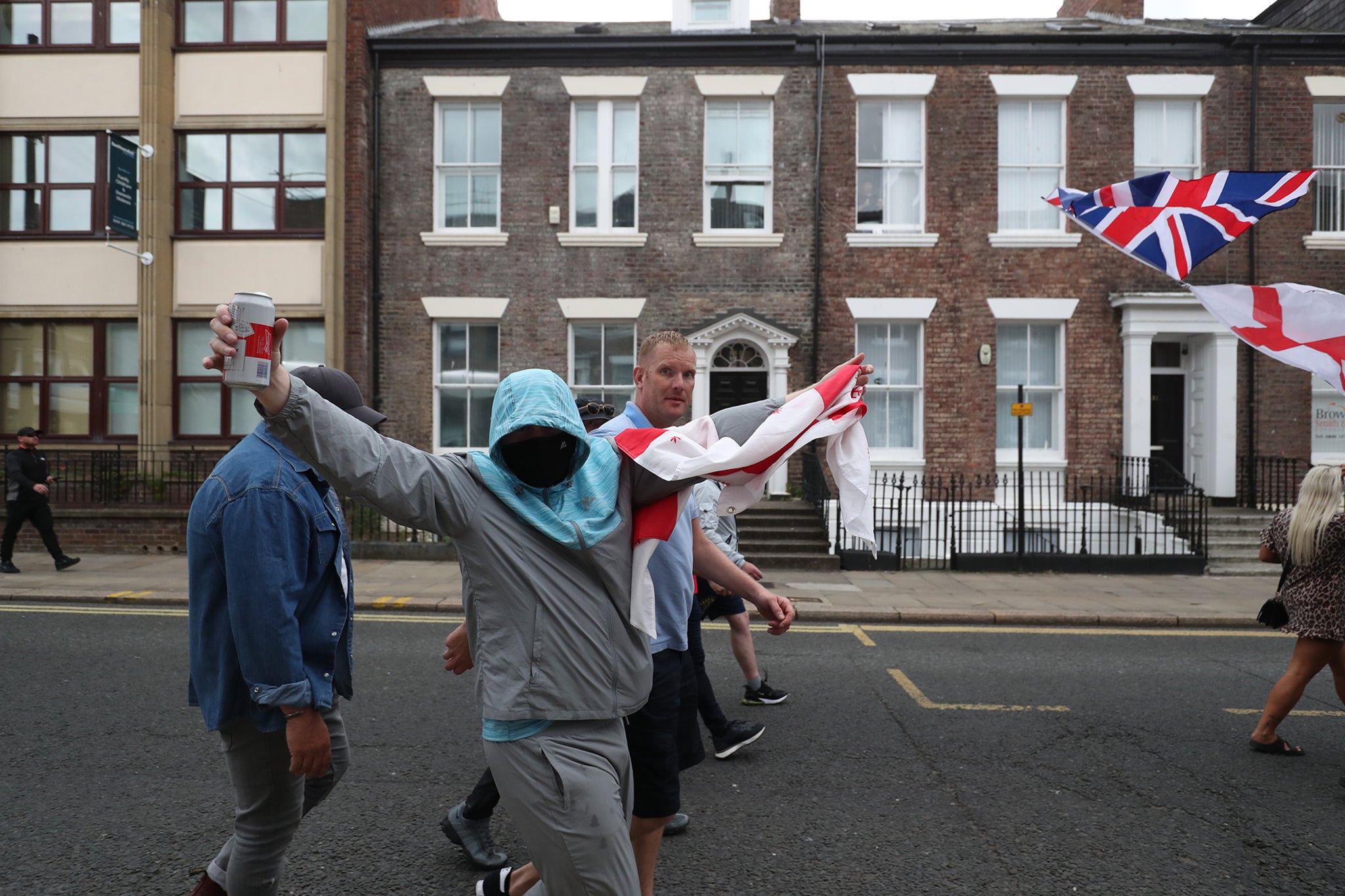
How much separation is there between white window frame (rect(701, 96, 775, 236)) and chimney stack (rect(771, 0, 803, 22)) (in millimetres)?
2534

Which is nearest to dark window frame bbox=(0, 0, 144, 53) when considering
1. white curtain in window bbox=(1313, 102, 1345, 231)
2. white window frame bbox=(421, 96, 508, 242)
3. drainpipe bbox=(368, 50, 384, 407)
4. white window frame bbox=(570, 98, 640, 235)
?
drainpipe bbox=(368, 50, 384, 407)

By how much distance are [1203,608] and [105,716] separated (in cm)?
1060

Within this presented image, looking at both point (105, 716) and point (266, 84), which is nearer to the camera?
point (105, 716)

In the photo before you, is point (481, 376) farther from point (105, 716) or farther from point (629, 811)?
point (629, 811)

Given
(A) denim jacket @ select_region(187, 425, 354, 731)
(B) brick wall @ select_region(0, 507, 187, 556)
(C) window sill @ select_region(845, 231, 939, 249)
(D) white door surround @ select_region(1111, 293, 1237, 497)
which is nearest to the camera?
(A) denim jacket @ select_region(187, 425, 354, 731)

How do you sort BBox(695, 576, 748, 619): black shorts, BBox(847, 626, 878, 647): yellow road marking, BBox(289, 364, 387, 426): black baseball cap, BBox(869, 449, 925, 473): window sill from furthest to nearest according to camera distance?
BBox(869, 449, 925, 473): window sill < BBox(847, 626, 878, 647): yellow road marking < BBox(695, 576, 748, 619): black shorts < BBox(289, 364, 387, 426): black baseball cap

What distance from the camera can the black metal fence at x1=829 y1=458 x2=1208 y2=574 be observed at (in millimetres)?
13148

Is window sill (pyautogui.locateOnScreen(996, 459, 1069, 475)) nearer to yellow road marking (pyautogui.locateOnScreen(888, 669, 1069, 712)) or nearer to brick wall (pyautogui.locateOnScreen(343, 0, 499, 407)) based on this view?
yellow road marking (pyautogui.locateOnScreen(888, 669, 1069, 712))

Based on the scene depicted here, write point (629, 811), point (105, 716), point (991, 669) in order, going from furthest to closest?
1. point (991, 669)
2. point (105, 716)
3. point (629, 811)

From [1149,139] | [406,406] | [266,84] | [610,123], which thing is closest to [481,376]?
[406,406]

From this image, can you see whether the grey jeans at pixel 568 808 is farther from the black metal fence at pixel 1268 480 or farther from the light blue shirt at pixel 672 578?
the black metal fence at pixel 1268 480

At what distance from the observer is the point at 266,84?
15.6m

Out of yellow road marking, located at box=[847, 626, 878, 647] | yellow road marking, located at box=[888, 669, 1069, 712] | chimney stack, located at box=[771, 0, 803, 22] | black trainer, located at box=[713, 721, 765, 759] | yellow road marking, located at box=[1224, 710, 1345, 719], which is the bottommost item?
yellow road marking, located at box=[847, 626, 878, 647]

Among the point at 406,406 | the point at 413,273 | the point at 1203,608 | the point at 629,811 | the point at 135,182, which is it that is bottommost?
the point at 1203,608
